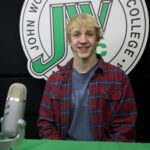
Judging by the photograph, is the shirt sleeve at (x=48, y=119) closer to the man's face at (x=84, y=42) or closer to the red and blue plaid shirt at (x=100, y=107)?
the red and blue plaid shirt at (x=100, y=107)

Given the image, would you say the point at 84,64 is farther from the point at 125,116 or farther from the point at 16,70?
the point at 16,70

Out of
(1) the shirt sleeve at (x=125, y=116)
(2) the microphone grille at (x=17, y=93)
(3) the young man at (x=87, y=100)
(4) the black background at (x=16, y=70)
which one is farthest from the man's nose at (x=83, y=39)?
(2) the microphone grille at (x=17, y=93)

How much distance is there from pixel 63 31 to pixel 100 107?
603 mm

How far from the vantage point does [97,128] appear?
1537 millimetres

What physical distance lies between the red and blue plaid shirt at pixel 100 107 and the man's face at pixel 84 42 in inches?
3.5

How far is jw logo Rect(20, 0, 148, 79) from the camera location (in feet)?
6.05

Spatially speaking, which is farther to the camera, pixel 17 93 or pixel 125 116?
pixel 125 116

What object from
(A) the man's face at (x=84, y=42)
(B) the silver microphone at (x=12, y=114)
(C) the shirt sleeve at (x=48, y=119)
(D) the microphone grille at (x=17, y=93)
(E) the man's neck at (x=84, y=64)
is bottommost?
(C) the shirt sleeve at (x=48, y=119)

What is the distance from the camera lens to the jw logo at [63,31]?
184 centimetres

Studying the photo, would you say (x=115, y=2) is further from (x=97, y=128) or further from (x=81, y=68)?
(x=97, y=128)

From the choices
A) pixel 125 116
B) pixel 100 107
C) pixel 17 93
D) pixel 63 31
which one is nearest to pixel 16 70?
pixel 63 31

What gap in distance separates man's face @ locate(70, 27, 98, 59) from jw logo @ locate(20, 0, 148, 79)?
1.01 feet

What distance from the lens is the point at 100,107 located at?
1541 millimetres

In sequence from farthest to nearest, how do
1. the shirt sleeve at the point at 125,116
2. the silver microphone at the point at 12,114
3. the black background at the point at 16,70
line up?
the black background at the point at 16,70 < the shirt sleeve at the point at 125,116 < the silver microphone at the point at 12,114
